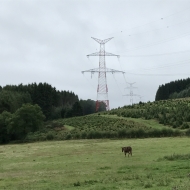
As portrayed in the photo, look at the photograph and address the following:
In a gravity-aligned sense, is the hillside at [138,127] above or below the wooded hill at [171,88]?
below

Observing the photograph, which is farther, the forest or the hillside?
the forest

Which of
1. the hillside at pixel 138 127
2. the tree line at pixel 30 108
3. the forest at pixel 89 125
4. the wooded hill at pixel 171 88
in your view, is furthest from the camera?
the wooded hill at pixel 171 88

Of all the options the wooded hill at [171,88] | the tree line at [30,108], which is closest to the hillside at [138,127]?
the tree line at [30,108]

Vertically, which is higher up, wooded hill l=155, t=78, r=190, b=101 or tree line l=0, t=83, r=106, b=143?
wooded hill l=155, t=78, r=190, b=101

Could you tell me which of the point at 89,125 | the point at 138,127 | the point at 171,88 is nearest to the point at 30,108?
the point at 89,125

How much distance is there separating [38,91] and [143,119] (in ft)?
227

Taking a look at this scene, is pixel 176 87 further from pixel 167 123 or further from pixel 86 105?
pixel 167 123

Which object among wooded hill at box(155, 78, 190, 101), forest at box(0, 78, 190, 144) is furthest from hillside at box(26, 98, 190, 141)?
wooded hill at box(155, 78, 190, 101)

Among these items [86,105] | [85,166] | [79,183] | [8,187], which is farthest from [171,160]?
[86,105]

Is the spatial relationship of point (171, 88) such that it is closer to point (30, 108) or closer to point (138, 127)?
point (30, 108)

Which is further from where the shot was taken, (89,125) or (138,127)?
(89,125)

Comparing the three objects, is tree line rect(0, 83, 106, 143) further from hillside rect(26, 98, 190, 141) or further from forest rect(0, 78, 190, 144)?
hillside rect(26, 98, 190, 141)

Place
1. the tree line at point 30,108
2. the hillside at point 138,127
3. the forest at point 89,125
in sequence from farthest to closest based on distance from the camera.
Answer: the tree line at point 30,108 < the forest at point 89,125 < the hillside at point 138,127

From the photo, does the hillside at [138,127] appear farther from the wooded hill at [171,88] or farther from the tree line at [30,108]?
the wooded hill at [171,88]
